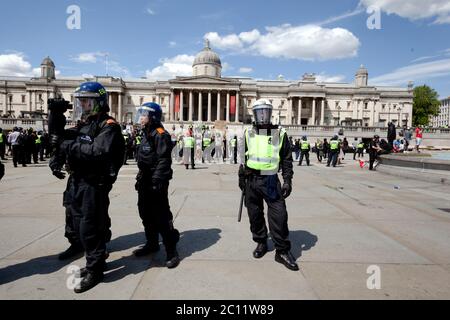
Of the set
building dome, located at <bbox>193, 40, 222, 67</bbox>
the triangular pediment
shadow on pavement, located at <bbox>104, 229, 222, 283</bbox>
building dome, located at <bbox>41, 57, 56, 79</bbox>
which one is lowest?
shadow on pavement, located at <bbox>104, 229, 222, 283</bbox>

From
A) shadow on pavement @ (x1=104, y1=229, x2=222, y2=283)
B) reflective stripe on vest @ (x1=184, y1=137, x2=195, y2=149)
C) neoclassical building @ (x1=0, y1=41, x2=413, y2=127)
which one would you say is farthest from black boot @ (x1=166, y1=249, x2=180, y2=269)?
neoclassical building @ (x1=0, y1=41, x2=413, y2=127)

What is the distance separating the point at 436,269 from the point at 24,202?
27.6 ft

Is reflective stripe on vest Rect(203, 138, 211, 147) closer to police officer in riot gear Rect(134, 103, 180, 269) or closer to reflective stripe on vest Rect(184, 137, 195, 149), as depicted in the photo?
reflective stripe on vest Rect(184, 137, 195, 149)

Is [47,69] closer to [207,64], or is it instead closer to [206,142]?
[207,64]

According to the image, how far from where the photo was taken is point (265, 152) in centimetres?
426

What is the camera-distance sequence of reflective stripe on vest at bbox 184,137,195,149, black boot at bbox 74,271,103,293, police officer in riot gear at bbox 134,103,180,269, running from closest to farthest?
black boot at bbox 74,271,103,293
police officer in riot gear at bbox 134,103,180,269
reflective stripe on vest at bbox 184,137,195,149

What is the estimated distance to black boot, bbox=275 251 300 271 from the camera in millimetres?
3799

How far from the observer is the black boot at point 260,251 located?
4.23 metres

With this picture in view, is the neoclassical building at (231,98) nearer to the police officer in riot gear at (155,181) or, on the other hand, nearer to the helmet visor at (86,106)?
the police officer in riot gear at (155,181)

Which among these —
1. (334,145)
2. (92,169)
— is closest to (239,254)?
(92,169)

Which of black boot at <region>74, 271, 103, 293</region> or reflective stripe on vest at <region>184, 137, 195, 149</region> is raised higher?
reflective stripe on vest at <region>184, 137, 195, 149</region>

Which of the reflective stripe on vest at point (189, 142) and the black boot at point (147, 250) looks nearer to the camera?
the black boot at point (147, 250)

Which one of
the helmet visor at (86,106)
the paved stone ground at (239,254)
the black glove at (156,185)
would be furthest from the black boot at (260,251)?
the helmet visor at (86,106)
